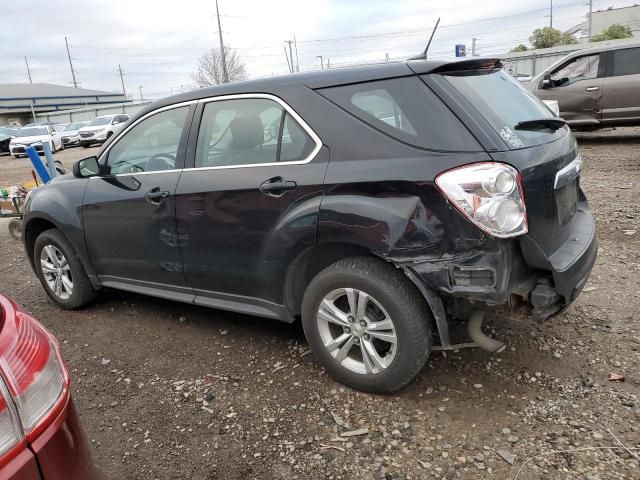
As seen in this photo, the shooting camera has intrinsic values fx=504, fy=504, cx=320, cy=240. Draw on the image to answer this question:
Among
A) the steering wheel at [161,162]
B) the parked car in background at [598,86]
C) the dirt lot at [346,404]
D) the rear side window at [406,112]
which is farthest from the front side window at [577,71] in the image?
the steering wheel at [161,162]

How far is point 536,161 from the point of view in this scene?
252cm

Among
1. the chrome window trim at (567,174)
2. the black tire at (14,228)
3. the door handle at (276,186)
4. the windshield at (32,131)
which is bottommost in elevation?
the black tire at (14,228)

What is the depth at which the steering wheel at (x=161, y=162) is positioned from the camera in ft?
11.4

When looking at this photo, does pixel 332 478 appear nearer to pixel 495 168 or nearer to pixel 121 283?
pixel 495 168

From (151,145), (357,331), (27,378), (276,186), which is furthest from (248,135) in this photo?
(27,378)

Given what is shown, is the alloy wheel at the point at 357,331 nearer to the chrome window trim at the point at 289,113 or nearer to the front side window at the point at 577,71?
the chrome window trim at the point at 289,113

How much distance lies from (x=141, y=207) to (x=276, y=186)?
121cm

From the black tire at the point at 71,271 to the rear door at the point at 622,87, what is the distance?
9.96m

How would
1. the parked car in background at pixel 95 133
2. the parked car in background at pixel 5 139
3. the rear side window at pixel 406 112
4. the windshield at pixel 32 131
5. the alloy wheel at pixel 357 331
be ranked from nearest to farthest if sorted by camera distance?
the rear side window at pixel 406 112 → the alloy wheel at pixel 357 331 → the windshield at pixel 32 131 → the parked car in background at pixel 95 133 → the parked car in background at pixel 5 139

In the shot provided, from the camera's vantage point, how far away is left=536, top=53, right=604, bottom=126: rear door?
10.0m

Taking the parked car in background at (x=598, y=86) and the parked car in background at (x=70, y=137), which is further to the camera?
the parked car in background at (x=70, y=137)

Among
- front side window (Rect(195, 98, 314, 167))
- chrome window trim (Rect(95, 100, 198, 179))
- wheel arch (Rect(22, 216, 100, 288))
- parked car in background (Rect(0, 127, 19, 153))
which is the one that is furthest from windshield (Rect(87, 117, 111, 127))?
front side window (Rect(195, 98, 314, 167))

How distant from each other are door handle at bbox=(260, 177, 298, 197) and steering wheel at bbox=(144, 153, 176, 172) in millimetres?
868

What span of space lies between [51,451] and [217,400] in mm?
1707
